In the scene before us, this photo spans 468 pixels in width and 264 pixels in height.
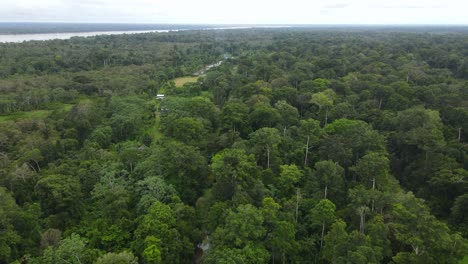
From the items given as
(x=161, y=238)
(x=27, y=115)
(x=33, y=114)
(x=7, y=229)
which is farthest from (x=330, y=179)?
(x=27, y=115)

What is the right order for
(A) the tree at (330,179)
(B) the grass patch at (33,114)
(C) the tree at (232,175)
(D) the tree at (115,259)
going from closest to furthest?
(D) the tree at (115,259)
(C) the tree at (232,175)
(A) the tree at (330,179)
(B) the grass patch at (33,114)

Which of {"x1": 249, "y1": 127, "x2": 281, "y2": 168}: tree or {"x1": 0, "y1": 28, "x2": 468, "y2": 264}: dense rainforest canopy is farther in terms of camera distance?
{"x1": 249, "y1": 127, "x2": 281, "y2": 168}: tree

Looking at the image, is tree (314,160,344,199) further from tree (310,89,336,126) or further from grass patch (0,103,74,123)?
grass patch (0,103,74,123)

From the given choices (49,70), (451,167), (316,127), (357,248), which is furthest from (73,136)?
(49,70)

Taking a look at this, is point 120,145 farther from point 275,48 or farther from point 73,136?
point 275,48

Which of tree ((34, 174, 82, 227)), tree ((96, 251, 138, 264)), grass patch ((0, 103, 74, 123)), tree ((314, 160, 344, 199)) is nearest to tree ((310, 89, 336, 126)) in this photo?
tree ((314, 160, 344, 199))

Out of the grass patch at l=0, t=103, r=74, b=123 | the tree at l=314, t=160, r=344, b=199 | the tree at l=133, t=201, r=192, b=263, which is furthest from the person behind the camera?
the grass patch at l=0, t=103, r=74, b=123

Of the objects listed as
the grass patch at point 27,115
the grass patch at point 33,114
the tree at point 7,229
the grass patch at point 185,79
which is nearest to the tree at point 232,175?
the tree at point 7,229

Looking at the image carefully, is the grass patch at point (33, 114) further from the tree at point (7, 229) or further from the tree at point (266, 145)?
the tree at point (266, 145)

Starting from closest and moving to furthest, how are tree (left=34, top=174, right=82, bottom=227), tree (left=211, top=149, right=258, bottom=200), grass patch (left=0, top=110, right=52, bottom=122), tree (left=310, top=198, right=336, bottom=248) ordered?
tree (left=310, top=198, right=336, bottom=248) < tree (left=34, top=174, right=82, bottom=227) < tree (left=211, top=149, right=258, bottom=200) < grass patch (left=0, top=110, right=52, bottom=122)
